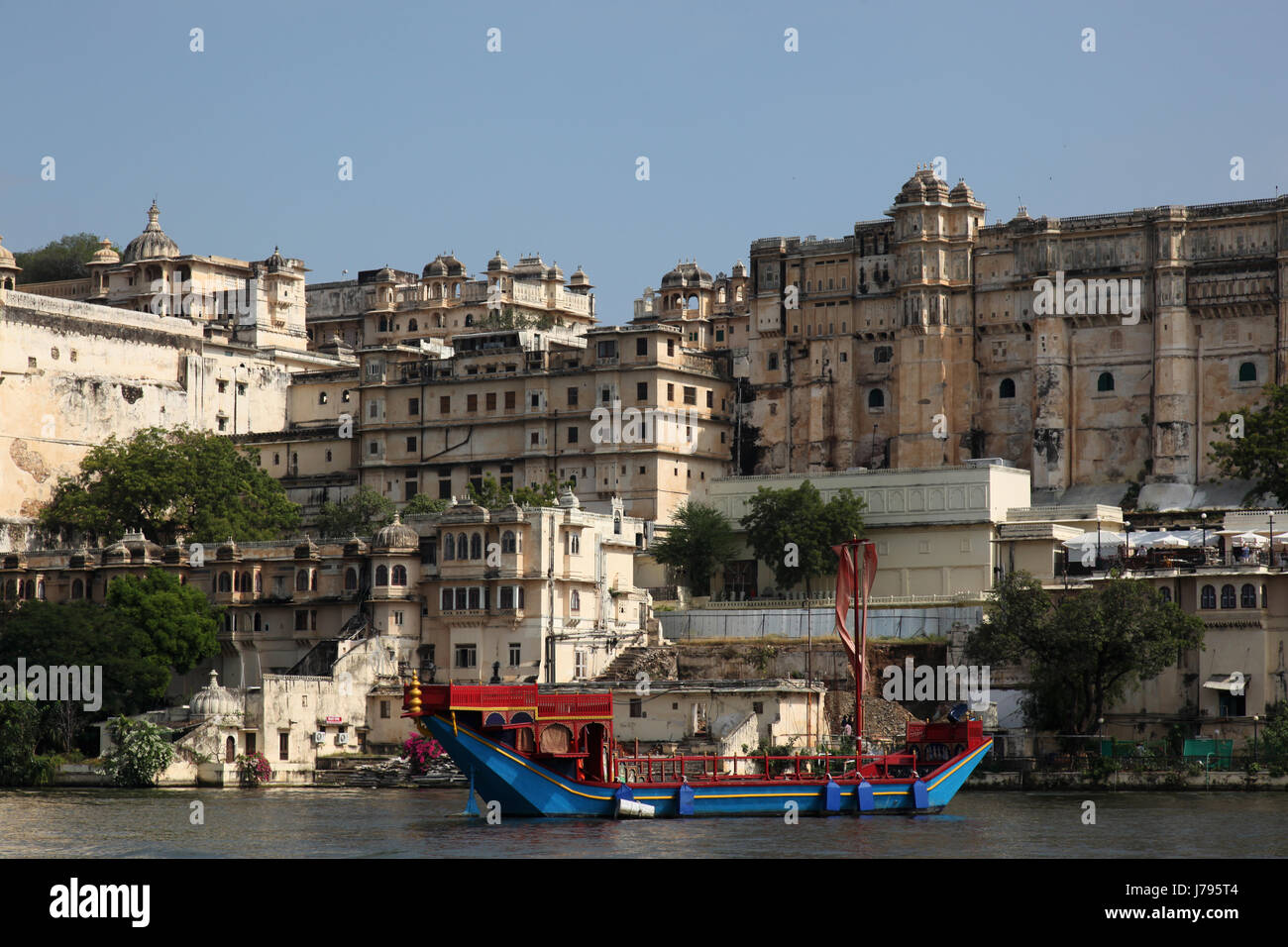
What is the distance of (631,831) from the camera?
155 ft

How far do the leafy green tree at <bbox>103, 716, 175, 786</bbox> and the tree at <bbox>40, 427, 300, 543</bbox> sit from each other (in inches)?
986

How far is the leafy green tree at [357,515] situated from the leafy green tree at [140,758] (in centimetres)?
2726

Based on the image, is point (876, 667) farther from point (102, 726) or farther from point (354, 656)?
point (102, 726)

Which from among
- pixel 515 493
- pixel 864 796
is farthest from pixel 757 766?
pixel 515 493

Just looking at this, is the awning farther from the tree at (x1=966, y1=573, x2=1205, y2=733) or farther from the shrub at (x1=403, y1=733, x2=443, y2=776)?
the shrub at (x1=403, y1=733, x2=443, y2=776)

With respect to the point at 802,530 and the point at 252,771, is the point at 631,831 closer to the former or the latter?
the point at 252,771

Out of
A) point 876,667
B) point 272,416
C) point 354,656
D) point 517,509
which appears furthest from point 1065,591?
point 272,416

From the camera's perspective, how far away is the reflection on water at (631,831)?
1688 inches

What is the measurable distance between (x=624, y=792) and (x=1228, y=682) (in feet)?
84.7

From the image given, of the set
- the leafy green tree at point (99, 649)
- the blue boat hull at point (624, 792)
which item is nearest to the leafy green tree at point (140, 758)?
the leafy green tree at point (99, 649)

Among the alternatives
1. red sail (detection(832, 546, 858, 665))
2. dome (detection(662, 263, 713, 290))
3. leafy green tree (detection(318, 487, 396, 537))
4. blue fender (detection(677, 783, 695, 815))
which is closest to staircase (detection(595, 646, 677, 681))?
red sail (detection(832, 546, 858, 665))

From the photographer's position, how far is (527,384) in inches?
3981

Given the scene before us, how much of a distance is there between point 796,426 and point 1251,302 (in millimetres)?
22493

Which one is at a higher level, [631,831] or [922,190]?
[922,190]
